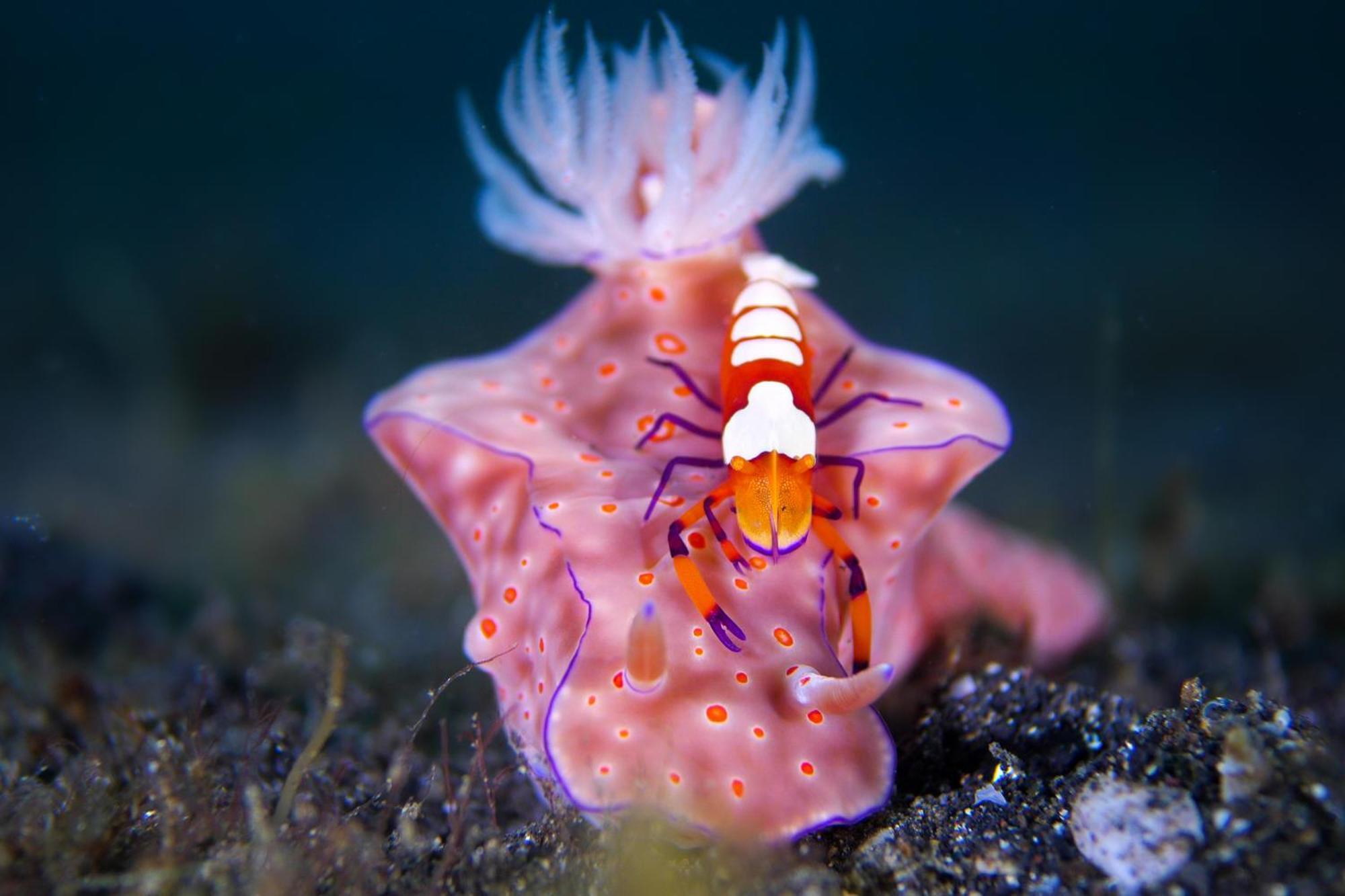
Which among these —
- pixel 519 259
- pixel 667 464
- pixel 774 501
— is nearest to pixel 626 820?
pixel 774 501

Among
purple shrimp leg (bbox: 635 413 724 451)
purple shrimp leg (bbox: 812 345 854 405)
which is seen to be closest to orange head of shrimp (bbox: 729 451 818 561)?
purple shrimp leg (bbox: 635 413 724 451)

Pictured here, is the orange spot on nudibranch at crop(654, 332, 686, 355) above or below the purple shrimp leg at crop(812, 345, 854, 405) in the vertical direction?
above

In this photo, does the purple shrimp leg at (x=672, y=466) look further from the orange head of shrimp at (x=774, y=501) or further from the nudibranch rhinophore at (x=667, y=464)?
the orange head of shrimp at (x=774, y=501)

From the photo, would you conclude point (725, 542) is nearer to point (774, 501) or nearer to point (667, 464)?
point (774, 501)

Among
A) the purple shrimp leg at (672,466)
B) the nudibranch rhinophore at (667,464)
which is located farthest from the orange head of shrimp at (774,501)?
the purple shrimp leg at (672,466)

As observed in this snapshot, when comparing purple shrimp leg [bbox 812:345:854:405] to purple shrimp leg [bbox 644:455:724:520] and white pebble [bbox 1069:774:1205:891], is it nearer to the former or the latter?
purple shrimp leg [bbox 644:455:724:520]

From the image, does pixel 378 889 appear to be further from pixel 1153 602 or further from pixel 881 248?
pixel 881 248
